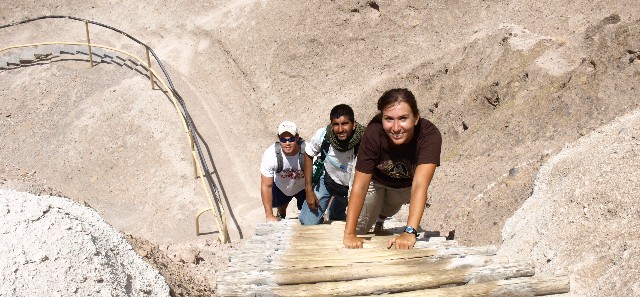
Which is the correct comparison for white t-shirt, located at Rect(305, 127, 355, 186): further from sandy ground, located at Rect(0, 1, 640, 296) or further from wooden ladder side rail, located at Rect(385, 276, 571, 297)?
wooden ladder side rail, located at Rect(385, 276, 571, 297)

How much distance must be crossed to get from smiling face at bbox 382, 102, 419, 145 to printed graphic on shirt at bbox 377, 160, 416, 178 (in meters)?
0.34

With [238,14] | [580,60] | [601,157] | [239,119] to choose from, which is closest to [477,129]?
[580,60]

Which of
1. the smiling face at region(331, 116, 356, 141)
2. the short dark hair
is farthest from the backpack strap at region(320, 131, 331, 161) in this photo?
the short dark hair

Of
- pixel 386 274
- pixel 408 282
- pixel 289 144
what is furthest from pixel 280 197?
pixel 408 282

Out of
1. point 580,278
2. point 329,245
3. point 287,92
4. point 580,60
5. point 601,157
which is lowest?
point 580,278

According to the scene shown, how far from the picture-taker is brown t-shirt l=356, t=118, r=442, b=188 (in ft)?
15.9

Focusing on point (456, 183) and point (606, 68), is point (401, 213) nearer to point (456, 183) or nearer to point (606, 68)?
point (456, 183)

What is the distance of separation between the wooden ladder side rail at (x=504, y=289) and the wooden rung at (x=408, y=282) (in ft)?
0.27

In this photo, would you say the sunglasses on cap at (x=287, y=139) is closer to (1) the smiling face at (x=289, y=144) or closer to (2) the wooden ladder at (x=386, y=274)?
(1) the smiling face at (x=289, y=144)

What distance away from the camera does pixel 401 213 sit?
10227 millimetres

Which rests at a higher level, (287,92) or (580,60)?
(287,92)

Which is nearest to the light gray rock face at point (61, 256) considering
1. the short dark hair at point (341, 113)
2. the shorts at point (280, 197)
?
the shorts at point (280, 197)

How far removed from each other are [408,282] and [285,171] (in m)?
3.40

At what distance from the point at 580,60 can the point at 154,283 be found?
27.2ft
